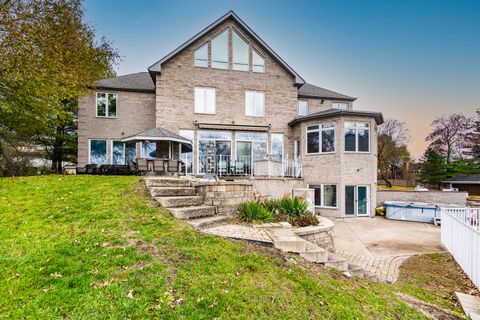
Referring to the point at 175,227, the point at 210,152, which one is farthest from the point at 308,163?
the point at 175,227

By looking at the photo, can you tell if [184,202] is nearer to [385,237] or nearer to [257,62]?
[385,237]

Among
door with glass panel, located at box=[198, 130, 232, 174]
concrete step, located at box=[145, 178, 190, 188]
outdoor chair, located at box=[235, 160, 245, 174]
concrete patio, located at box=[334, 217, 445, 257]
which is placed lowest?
concrete patio, located at box=[334, 217, 445, 257]

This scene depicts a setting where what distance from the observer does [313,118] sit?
15.1 m

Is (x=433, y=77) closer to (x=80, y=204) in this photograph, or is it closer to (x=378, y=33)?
(x=378, y=33)

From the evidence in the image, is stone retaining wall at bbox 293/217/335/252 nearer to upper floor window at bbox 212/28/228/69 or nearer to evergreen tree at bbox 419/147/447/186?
upper floor window at bbox 212/28/228/69

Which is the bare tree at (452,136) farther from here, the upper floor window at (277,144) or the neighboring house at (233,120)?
the upper floor window at (277,144)

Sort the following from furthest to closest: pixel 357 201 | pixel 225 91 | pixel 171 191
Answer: pixel 225 91 → pixel 357 201 → pixel 171 191

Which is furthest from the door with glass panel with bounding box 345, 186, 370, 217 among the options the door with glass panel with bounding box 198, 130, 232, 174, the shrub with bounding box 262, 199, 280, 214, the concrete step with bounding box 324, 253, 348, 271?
the concrete step with bounding box 324, 253, 348, 271

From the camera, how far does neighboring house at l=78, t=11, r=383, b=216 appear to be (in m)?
14.4

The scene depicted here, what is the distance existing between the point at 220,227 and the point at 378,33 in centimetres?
1733

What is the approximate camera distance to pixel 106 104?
52.5 feet

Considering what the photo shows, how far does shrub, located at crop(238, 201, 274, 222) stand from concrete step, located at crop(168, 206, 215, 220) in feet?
2.93

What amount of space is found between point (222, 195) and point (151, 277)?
158 inches

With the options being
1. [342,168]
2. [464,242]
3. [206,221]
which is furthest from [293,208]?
[342,168]
